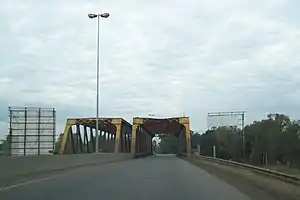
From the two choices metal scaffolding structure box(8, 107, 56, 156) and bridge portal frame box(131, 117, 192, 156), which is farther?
bridge portal frame box(131, 117, 192, 156)

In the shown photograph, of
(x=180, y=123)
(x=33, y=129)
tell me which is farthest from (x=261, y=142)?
(x=33, y=129)

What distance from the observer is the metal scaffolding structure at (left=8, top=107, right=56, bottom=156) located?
62.9 metres

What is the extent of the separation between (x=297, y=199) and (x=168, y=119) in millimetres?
82492

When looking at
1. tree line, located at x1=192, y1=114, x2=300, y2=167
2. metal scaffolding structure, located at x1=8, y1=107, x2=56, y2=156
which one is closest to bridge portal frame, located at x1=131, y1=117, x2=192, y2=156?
tree line, located at x1=192, y1=114, x2=300, y2=167

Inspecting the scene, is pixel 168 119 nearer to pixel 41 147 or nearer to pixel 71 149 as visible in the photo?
pixel 71 149

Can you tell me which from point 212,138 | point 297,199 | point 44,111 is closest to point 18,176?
point 297,199

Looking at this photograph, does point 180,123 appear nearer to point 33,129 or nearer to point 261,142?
point 261,142

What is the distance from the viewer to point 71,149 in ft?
299

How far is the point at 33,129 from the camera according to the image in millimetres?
64562

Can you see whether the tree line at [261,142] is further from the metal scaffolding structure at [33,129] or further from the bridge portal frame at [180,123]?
the metal scaffolding structure at [33,129]

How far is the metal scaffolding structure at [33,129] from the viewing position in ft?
206

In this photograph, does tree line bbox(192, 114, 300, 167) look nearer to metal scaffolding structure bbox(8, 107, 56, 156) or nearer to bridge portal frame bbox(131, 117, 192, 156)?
bridge portal frame bbox(131, 117, 192, 156)

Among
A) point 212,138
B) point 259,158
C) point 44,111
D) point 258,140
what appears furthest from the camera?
point 212,138

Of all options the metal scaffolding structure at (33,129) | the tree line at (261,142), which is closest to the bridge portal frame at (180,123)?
the tree line at (261,142)
